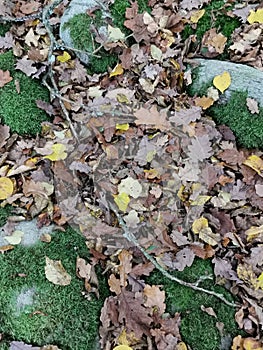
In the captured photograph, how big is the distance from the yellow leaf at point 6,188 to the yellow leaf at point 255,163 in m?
1.91

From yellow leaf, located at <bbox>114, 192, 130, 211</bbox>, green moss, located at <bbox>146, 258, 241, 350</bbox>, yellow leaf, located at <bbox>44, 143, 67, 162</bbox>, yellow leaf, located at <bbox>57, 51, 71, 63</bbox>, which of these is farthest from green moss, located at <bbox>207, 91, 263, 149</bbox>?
yellow leaf, located at <bbox>57, 51, 71, 63</bbox>

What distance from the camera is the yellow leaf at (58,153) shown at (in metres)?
3.78

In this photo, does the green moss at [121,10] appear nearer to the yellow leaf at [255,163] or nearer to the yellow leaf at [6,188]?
the yellow leaf at [255,163]

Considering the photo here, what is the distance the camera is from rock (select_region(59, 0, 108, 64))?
174 inches

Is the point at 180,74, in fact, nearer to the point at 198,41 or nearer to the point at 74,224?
the point at 198,41

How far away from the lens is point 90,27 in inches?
174

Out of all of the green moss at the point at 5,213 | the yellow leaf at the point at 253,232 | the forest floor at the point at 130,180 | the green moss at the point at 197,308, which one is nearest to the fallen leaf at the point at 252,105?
the forest floor at the point at 130,180

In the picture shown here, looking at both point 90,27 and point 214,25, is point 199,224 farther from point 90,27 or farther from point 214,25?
point 90,27

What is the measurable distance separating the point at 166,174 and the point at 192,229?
0.52m

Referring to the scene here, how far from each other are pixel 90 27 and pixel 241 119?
5.64 ft

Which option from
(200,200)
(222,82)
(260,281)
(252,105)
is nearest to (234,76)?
(222,82)

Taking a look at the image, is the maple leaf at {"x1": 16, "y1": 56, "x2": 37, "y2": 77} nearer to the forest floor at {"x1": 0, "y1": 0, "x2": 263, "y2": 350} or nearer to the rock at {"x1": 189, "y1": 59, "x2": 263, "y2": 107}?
the forest floor at {"x1": 0, "y1": 0, "x2": 263, "y2": 350}

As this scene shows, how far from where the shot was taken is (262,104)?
3.92m

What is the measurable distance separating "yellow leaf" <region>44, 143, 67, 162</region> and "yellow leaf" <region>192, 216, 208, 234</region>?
120cm
